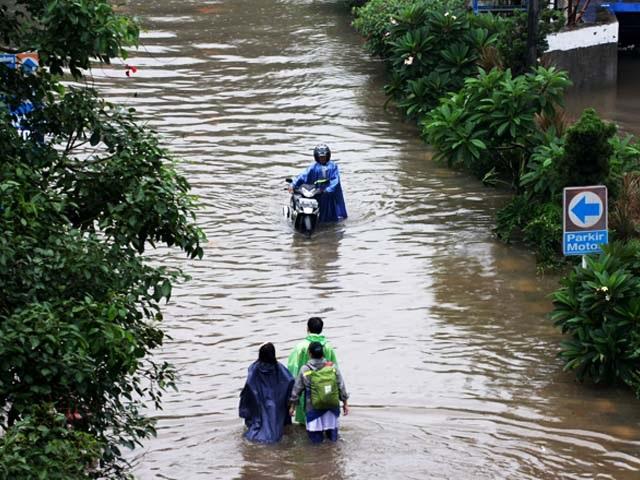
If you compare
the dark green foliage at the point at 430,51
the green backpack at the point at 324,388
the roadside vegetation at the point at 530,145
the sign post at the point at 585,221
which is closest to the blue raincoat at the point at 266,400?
the green backpack at the point at 324,388

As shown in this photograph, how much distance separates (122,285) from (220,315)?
706 centimetres

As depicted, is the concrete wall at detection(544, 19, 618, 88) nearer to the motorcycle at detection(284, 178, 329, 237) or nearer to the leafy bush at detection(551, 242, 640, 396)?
the motorcycle at detection(284, 178, 329, 237)

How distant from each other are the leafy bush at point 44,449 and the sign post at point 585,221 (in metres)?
7.04

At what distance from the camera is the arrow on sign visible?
13414 mm

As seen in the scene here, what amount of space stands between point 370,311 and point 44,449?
8.85m

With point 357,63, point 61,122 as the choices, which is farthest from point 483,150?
point 357,63

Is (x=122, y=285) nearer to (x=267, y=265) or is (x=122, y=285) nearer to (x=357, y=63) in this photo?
(x=267, y=265)

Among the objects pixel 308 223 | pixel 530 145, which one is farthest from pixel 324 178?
pixel 530 145

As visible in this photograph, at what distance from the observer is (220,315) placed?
15711 millimetres

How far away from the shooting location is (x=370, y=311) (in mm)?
15773

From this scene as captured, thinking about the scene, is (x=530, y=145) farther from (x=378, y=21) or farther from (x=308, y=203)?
(x=378, y=21)

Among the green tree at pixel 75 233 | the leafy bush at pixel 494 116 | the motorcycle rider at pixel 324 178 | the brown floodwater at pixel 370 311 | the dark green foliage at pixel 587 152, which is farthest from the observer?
the motorcycle rider at pixel 324 178

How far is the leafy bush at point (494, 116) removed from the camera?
1834 cm

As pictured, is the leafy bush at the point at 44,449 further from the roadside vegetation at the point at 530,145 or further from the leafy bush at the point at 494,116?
the leafy bush at the point at 494,116
